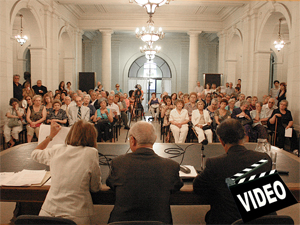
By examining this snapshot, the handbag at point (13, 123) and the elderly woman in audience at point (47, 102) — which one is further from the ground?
the elderly woman in audience at point (47, 102)

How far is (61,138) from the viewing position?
2777 mm

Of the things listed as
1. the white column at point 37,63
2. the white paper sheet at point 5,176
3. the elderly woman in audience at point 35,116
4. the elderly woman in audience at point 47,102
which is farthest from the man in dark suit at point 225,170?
the white column at point 37,63

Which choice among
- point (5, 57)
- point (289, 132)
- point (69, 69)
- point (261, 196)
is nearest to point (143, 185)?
point (261, 196)

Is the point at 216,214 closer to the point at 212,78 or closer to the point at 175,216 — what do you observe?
the point at 175,216

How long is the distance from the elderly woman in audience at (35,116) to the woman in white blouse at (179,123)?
2.80 metres

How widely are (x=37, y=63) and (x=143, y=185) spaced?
844cm

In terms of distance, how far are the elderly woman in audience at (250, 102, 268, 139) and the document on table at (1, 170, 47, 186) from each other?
16.0 feet

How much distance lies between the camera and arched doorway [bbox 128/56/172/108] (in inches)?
656

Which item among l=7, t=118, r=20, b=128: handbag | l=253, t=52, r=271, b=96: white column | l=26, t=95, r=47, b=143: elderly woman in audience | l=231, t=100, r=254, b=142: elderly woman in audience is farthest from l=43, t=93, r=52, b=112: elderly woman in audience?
l=253, t=52, r=271, b=96: white column

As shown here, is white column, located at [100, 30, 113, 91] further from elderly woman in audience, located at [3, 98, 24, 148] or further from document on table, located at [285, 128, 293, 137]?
document on table, located at [285, 128, 293, 137]

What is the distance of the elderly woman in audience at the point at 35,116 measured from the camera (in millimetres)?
5761

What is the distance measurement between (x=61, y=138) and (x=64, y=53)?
10073 millimetres

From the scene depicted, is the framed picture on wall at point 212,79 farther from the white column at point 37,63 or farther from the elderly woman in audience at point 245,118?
the white column at point 37,63

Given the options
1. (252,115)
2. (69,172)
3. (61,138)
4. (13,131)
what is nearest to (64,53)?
(13,131)
